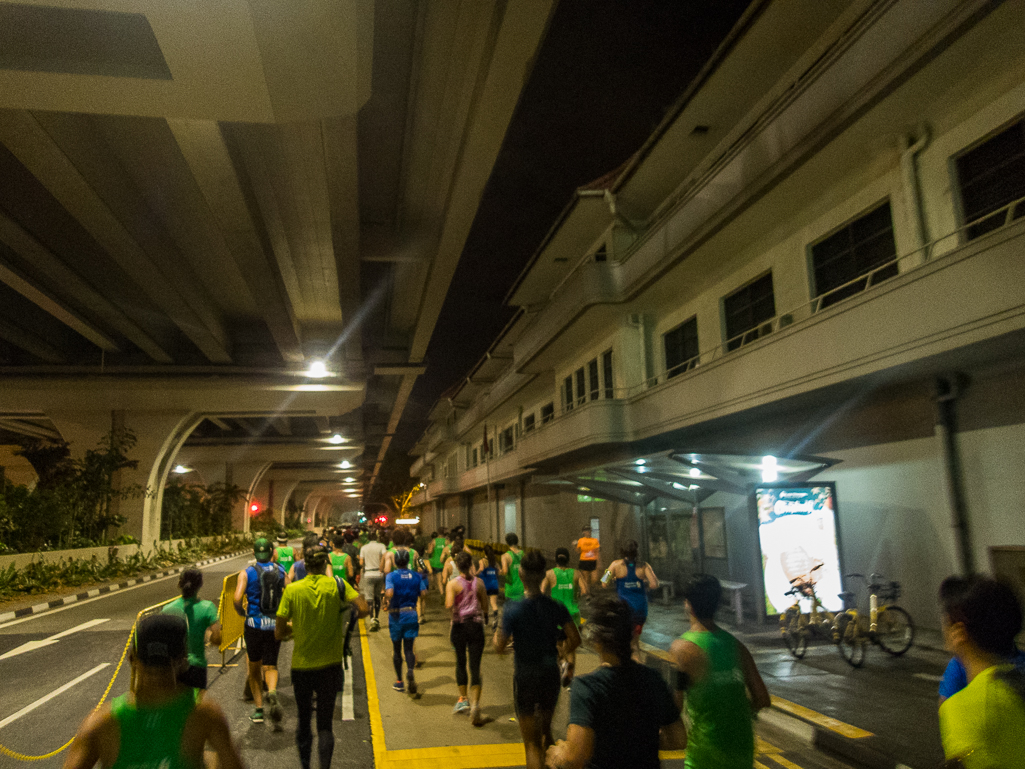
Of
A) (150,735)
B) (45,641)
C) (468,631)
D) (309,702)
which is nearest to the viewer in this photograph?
(150,735)

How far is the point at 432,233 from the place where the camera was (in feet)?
50.9

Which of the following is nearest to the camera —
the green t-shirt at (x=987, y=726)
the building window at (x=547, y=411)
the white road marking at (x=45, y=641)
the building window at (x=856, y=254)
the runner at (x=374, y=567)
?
the green t-shirt at (x=987, y=726)

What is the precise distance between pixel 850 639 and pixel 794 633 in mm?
734

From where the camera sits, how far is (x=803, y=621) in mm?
10094

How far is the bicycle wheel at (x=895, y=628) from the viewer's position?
31.9ft

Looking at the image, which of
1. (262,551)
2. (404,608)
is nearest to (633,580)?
(404,608)

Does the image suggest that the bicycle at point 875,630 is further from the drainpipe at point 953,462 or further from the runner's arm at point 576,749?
the runner's arm at point 576,749

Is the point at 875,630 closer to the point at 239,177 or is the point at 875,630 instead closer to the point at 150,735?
the point at 150,735

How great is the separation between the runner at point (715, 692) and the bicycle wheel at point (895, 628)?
7.52 metres

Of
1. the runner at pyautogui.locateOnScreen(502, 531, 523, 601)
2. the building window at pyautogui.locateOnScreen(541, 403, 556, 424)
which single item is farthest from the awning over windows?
the building window at pyautogui.locateOnScreen(541, 403, 556, 424)

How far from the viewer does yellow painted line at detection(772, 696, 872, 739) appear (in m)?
6.37

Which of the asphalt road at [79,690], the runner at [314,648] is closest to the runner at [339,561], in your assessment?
the asphalt road at [79,690]

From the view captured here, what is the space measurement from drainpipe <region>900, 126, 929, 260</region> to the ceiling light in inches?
772

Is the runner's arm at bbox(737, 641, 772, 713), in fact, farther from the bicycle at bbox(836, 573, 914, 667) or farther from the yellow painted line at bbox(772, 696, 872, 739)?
the bicycle at bbox(836, 573, 914, 667)
